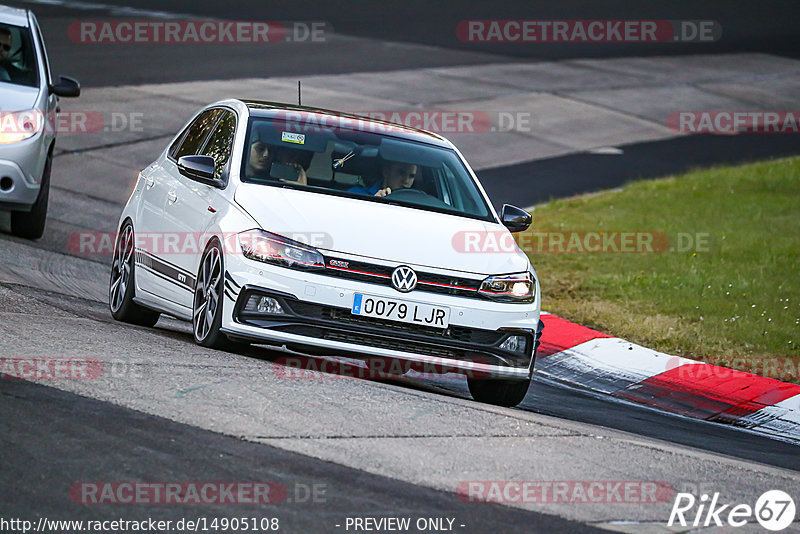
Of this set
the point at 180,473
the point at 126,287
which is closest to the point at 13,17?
the point at 126,287

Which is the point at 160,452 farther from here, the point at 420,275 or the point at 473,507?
the point at 420,275

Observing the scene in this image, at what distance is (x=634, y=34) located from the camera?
119 ft

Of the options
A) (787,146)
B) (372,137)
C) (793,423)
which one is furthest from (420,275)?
(787,146)

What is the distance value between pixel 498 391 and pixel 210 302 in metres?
1.93

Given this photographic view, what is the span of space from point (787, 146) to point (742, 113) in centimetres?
282

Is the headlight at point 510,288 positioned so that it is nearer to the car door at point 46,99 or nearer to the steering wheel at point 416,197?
the steering wheel at point 416,197

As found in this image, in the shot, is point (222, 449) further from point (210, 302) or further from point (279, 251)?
point (210, 302)

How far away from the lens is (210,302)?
8008 millimetres

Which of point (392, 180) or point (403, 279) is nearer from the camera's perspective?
point (403, 279)

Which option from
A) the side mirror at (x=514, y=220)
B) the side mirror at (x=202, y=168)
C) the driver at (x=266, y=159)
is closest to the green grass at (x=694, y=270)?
the side mirror at (x=514, y=220)

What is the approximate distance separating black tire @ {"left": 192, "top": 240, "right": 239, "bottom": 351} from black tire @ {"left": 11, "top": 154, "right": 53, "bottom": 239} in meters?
A: 4.91

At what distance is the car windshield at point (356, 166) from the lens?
8.48m

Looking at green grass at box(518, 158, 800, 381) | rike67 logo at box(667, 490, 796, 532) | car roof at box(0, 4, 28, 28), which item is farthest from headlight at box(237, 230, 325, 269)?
car roof at box(0, 4, 28, 28)

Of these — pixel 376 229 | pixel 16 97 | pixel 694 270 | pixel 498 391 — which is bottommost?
pixel 694 270
